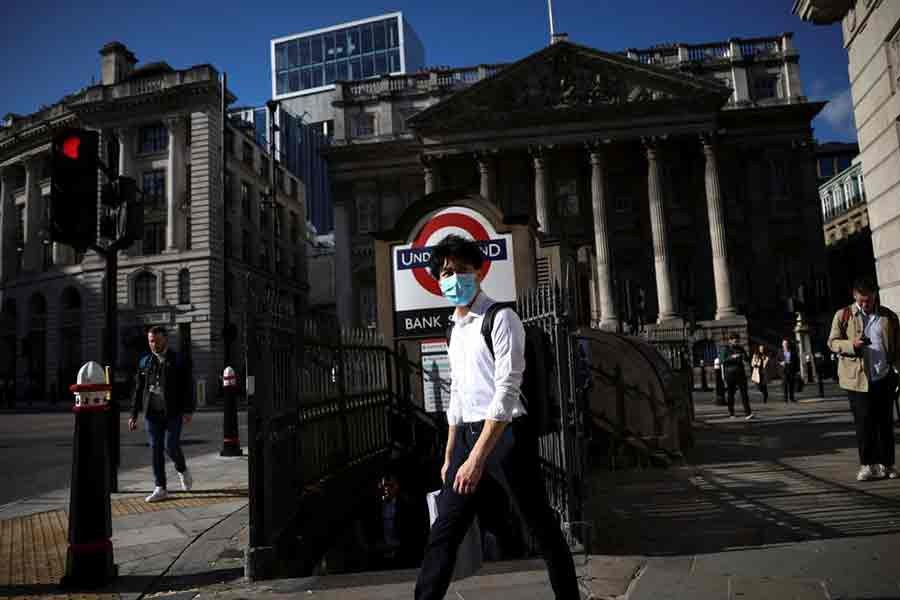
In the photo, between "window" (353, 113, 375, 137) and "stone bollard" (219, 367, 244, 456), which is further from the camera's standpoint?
"window" (353, 113, 375, 137)

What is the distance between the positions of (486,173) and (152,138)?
2041 cm

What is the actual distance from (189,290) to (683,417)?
3302cm

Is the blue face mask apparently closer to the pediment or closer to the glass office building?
the pediment

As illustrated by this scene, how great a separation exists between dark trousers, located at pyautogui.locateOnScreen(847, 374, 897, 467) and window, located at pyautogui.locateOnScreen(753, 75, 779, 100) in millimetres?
38536

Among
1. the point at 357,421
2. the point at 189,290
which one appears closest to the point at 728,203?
Answer: the point at 189,290

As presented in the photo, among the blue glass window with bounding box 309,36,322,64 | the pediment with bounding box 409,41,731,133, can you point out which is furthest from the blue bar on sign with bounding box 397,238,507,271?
the blue glass window with bounding box 309,36,322,64

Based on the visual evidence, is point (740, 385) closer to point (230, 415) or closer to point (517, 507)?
point (230, 415)

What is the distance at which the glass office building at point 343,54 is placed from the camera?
80938 mm

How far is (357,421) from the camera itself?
6152mm

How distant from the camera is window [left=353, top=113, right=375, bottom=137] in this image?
142ft

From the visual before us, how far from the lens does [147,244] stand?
3791 centimetres

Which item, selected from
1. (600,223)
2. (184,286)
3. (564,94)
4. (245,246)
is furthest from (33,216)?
(600,223)

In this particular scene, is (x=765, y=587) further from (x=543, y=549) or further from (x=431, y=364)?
(x=431, y=364)

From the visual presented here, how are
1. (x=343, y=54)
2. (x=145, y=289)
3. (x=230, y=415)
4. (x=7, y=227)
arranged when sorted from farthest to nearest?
(x=343, y=54) → (x=7, y=227) → (x=145, y=289) → (x=230, y=415)
